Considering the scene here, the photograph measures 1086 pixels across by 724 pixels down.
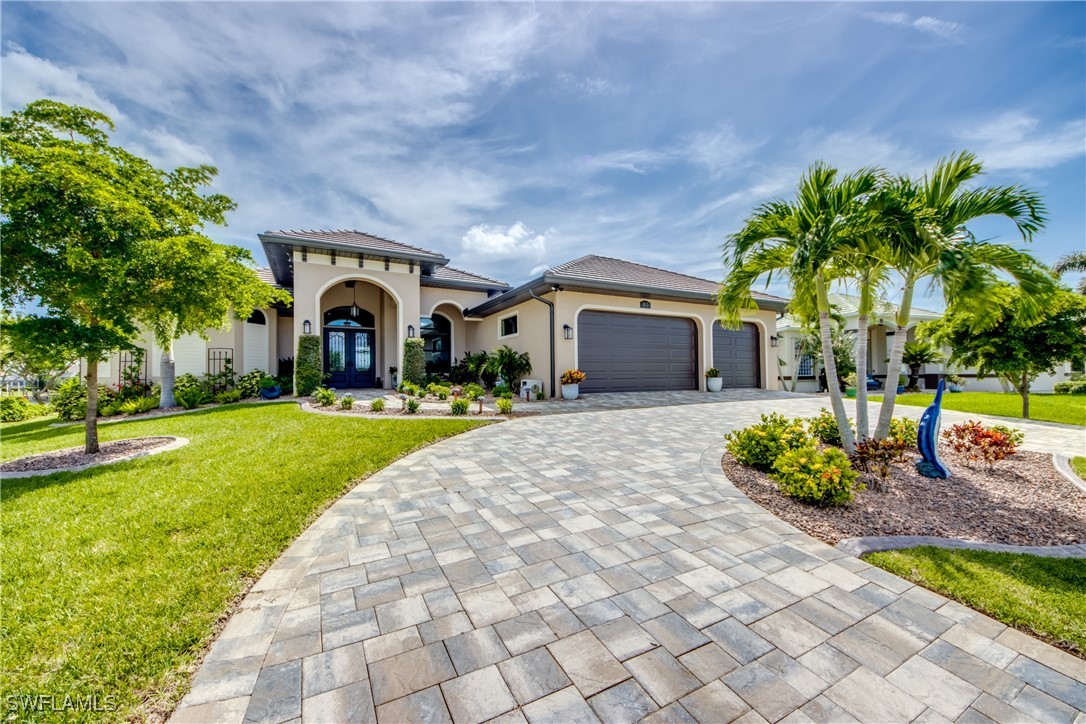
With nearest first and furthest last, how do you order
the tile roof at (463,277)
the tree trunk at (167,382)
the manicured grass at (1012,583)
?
the manicured grass at (1012,583) → the tree trunk at (167,382) → the tile roof at (463,277)

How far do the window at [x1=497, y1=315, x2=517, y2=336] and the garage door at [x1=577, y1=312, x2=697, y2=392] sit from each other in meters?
2.93

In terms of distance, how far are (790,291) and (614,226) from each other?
945cm

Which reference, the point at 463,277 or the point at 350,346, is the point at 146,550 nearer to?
the point at 350,346

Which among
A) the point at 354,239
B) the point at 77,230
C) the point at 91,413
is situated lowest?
the point at 91,413

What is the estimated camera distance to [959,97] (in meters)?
6.32

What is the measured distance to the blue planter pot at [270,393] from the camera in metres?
12.7

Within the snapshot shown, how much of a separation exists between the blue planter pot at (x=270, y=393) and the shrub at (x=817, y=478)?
13.7 metres

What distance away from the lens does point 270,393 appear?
12805 millimetres

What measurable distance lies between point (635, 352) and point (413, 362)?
7507mm

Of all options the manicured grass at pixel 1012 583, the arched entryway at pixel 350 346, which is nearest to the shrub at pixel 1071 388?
the manicured grass at pixel 1012 583

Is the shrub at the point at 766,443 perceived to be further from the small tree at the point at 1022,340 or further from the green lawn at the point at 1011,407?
the green lawn at the point at 1011,407

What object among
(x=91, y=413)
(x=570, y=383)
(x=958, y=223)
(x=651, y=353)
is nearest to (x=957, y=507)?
(x=958, y=223)

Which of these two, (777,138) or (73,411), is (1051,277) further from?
(73,411)

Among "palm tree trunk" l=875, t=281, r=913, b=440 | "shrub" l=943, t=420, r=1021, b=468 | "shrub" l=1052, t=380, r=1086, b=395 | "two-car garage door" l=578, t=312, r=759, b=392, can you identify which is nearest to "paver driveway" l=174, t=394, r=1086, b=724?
"palm tree trunk" l=875, t=281, r=913, b=440
